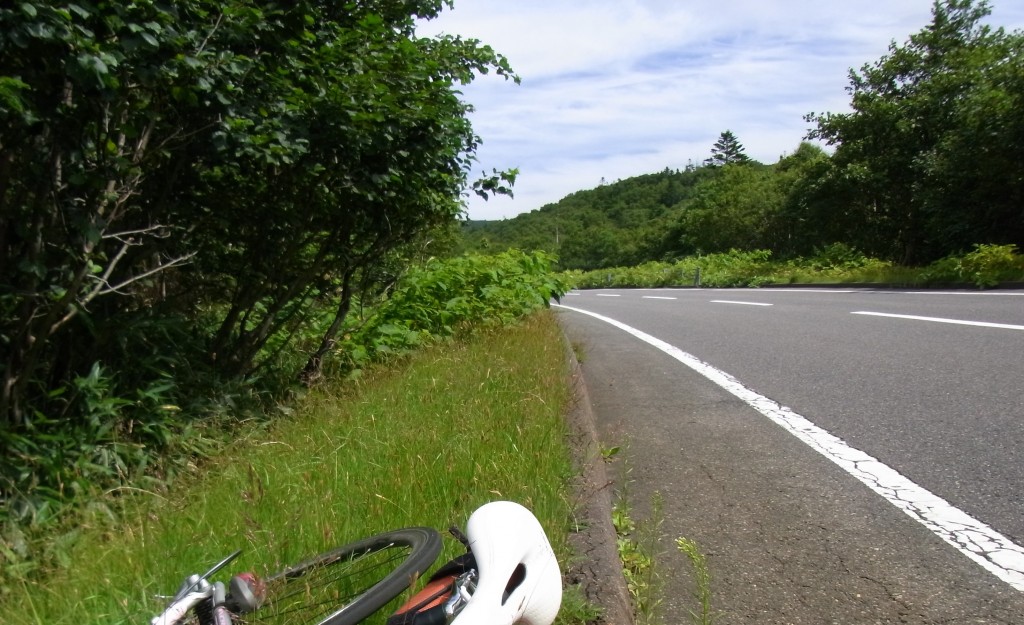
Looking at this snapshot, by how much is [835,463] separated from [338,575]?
9.17ft

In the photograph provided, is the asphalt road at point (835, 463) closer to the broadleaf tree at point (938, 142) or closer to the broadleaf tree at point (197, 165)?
the broadleaf tree at point (197, 165)

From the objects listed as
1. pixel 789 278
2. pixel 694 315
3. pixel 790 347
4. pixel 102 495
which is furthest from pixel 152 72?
pixel 789 278

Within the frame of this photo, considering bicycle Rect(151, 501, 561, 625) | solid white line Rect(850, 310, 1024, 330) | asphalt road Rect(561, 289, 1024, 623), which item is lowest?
asphalt road Rect(561, 289, 1024, 623)

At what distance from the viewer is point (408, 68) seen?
4.68 metres

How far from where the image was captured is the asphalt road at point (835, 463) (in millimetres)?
2518

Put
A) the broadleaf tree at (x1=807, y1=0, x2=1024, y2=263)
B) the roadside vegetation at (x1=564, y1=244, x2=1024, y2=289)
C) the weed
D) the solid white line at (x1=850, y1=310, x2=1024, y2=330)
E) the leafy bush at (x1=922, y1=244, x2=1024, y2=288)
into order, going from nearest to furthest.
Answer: the weed
the solid white line at (x1=850, y1=310, x2=1024, y2=330)
the leafy bush at (x1=922, y1=244, x2=1024, y2=288)
the roadside vegetation at (x1=564, y1=244, x2=1024, y2=289)
the broadleaf tree at (x1=807, y1=0, x2=1024, y2=263)

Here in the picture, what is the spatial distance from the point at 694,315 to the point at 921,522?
9709 millimetres

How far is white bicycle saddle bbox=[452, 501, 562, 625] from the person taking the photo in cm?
142

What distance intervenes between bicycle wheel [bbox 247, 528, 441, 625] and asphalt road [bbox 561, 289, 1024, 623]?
1.04m

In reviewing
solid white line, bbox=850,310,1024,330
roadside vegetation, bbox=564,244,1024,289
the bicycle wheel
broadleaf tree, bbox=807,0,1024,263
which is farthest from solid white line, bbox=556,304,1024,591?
broadleaf tree, bbox=807,0,1024,263

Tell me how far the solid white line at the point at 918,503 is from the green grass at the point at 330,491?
4.87ft

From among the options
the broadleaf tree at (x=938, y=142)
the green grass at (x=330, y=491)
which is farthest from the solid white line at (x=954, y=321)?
the broadleaf tree at (x=938, y=142)

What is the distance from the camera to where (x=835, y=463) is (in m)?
3.77

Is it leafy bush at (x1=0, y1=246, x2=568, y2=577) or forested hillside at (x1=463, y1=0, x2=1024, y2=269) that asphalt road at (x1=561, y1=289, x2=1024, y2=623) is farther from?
forested hillside at (x1=463, y1=0, x2=1024, y2=269)
